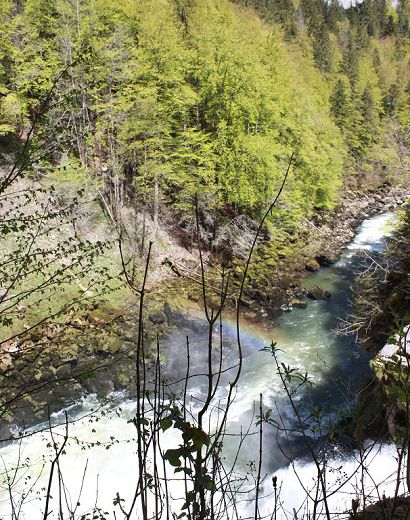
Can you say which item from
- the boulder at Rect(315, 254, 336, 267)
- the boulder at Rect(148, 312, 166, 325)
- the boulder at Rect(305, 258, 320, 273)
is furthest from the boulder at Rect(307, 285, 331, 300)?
the boulder at Rect(148, 312, 166, 325)

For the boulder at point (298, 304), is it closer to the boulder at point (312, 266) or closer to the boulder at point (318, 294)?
the boulder at point (318, 294)

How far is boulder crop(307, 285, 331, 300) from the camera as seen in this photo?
15.5m

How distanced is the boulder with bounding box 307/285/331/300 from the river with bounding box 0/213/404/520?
0.27m

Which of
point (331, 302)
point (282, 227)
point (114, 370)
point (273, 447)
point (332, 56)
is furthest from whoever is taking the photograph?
point (332, 56)

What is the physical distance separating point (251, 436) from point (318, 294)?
7.92 m

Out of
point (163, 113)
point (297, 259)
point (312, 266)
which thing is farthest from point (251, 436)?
point (163, 113)

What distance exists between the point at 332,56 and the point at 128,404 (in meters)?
56.1

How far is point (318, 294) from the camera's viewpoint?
15.5 m

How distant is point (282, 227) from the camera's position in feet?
67.6

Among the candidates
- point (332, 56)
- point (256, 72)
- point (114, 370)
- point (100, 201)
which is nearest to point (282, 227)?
point (256, 72)

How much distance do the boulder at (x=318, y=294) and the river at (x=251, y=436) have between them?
269mm

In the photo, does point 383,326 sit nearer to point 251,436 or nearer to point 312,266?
point 251,436

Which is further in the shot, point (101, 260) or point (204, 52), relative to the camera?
point (204, 52)

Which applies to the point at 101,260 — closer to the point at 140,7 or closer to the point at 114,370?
the point at 114,370
